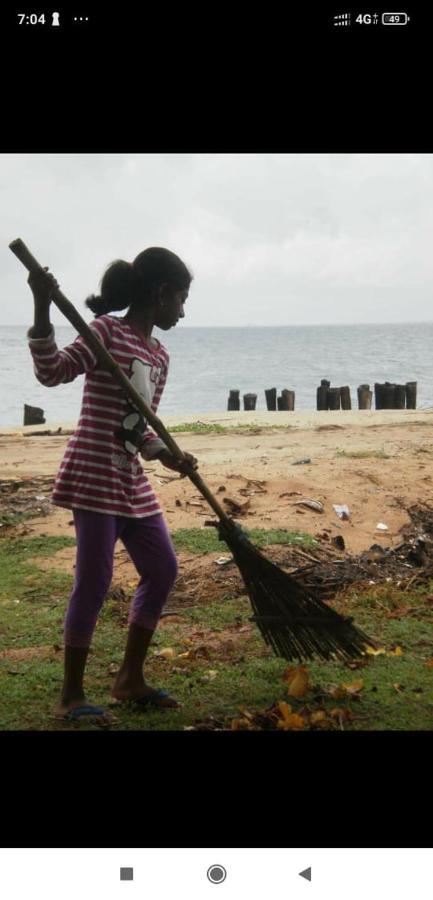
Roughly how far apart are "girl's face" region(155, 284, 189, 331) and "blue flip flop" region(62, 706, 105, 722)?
1.46 metres

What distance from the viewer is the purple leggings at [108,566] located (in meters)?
2.86

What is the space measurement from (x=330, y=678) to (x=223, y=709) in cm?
53

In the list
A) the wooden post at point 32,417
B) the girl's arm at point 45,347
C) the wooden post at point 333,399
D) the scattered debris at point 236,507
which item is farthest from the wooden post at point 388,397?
the girl's arm at point 45,347

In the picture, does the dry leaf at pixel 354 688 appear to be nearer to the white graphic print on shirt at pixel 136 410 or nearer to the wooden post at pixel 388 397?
the white graphic print on shirt at pixel 136 410

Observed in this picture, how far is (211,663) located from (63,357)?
1.73 meters

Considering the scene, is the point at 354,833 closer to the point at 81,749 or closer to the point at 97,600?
the point at 81,749

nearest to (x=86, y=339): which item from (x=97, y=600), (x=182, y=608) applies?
(x=97, y=600)

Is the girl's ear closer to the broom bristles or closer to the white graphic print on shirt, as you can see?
the white graphic print on shirt

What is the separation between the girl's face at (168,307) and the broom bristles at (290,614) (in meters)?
0.87

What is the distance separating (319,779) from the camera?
6.28 feet

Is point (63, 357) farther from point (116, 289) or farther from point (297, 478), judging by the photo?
point (297, 478)

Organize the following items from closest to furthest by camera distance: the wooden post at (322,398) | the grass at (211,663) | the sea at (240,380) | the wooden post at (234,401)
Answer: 1. the grass at (211,663)
2. the wooden post at (322,398)
3. the wooden post at (234,401)
4. the sea at (240,380)

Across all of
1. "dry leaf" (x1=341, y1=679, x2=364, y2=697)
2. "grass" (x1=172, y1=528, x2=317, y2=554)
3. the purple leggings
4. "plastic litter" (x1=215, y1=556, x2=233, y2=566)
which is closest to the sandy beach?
"grass" (x1=172, y1=528, x2=317, y2=554)
